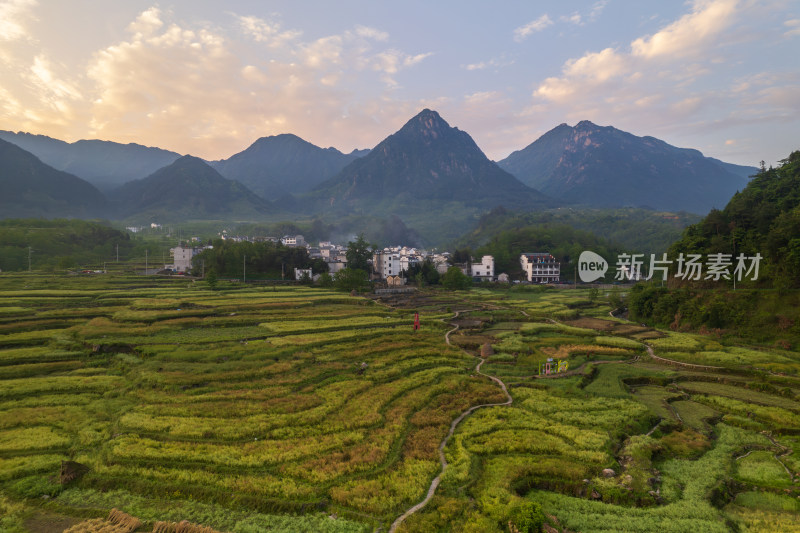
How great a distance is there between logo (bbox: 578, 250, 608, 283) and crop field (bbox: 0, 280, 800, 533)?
2918 inches

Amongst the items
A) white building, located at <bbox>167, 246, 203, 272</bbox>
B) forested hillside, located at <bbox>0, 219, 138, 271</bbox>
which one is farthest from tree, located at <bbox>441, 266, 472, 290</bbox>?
forested hillside, located at <bbox>0, 219, 138, 271</bbox>

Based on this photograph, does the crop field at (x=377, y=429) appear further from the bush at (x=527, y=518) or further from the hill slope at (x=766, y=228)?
the hill slope at (x=766, y=228)

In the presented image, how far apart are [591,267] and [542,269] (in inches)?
604

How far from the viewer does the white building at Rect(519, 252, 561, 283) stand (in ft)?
394

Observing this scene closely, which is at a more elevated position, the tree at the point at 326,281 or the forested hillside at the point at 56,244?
the forested hillside at the point at 56,244

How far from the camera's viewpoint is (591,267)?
120438 millimetres

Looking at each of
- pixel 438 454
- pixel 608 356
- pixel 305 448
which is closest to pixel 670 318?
pixel 608 356

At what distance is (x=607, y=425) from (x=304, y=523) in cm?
1927

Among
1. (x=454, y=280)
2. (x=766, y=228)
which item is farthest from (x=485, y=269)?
(x=766, y=228)

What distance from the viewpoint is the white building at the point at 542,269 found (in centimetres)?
12006

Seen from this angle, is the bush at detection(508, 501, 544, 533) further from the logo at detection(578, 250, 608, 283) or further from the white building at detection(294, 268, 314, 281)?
the logo at detection(578, 250, 608, 283)

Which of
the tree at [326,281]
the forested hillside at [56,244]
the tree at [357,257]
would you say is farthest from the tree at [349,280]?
the forested hillside at [56,244]

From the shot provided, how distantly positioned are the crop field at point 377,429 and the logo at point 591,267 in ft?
243

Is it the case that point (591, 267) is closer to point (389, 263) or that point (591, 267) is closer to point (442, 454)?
point (389, 263)
